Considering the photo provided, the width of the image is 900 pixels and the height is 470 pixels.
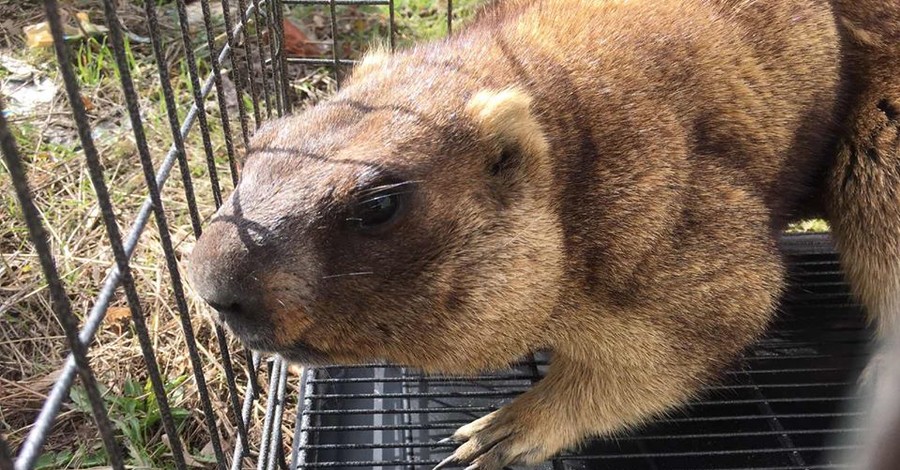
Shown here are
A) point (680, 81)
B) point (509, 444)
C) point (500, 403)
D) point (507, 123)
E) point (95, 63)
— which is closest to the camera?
point (507, 123)

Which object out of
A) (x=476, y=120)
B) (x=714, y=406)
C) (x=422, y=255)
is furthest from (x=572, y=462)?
(x=476, y=120)

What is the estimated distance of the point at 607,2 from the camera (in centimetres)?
304

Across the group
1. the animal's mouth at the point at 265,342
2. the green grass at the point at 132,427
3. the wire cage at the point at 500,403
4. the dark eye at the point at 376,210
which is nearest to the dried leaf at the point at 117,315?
the green grass at the point at 132,427

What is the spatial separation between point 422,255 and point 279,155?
1.72ft

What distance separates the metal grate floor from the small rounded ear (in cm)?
125

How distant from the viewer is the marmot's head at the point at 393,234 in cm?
211

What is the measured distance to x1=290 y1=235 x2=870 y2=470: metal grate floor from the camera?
309cm

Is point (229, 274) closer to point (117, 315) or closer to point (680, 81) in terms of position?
point (680, 81)

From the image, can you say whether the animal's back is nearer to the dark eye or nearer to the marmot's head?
the marmot's head

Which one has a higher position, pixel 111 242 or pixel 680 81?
pixel 111 242

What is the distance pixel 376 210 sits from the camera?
220cm

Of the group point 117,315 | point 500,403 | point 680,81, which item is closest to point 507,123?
point 680,81

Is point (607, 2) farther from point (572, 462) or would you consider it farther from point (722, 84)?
point (572, 462)

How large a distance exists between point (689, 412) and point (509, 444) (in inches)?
36.1
